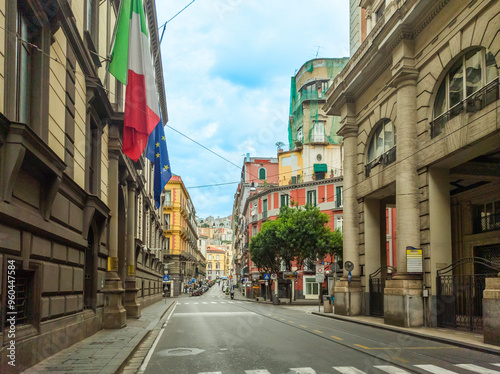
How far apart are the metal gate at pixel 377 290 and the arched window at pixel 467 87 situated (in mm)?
8159

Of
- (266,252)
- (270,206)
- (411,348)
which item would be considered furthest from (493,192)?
(270,206)

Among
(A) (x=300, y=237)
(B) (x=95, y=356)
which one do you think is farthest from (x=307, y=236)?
(B) (x=95, y=356)

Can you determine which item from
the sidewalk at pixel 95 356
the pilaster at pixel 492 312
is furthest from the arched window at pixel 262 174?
the pilaster at pixel 492 312

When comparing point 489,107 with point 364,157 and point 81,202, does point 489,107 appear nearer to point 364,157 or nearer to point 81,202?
point 364,157


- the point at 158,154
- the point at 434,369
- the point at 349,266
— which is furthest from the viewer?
the point at 349,266

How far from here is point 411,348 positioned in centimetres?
1291

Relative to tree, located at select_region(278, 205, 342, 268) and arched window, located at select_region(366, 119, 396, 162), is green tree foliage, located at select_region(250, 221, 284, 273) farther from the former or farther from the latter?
arched window, located at select_region(366, 119, 396, 162)

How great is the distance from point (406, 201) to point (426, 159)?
1745 mm

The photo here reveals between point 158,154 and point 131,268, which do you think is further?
point 131,268

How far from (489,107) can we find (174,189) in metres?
65.8

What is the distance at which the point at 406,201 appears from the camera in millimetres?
19688

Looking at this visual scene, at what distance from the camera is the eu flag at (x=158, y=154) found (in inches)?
850

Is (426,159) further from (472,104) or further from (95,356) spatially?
(95,356)

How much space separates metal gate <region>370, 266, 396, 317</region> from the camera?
78.9 feet
